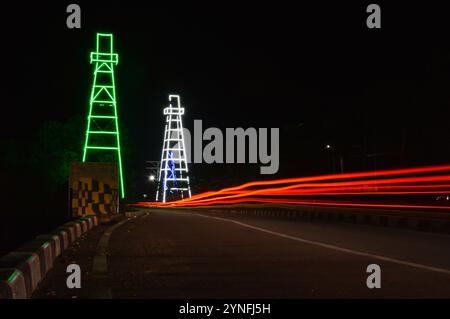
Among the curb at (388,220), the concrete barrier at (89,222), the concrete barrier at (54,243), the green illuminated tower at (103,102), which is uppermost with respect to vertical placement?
the green illuminated tower at (103,102)

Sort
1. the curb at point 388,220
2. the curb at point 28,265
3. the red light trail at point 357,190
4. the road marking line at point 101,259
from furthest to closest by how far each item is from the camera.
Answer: the red light trail at point 357,190
the curb at point 388,220
the road marking line at point 101,259
the curb at point 28,265

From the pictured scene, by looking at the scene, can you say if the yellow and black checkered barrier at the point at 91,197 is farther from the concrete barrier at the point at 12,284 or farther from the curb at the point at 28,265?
the concrete barrier at the point at 12,284

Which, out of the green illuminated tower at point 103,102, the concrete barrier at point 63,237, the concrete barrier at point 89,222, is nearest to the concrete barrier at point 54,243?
the concrete barrier at point 63,237

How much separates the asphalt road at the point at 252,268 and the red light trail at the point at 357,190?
29.5ft

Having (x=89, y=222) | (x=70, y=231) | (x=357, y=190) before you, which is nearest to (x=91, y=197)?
(x=89, y=222)

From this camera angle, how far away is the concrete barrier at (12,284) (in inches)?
303

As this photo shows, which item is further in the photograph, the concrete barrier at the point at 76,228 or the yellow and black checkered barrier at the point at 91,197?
the yellow and black checkered barrier at the point at 91,197

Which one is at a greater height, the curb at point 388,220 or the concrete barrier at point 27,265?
the concrete barrier at point 27,265

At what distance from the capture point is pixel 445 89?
144ft

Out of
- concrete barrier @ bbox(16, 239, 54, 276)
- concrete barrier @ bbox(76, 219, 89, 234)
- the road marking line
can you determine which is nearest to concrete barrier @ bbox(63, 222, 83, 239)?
concrete barrier @ bbox(76, 219, 89, 234)

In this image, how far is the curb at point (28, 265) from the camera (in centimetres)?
809

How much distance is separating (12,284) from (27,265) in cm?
143

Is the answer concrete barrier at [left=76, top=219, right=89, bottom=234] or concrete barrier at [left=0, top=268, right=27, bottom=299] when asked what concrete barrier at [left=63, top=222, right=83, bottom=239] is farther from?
concrete barrier at [left=0, top=268, right=27, bottom=299]

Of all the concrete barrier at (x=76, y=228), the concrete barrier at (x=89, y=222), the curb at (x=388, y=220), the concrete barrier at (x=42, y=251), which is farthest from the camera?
the curb at (x=388, y=220)
